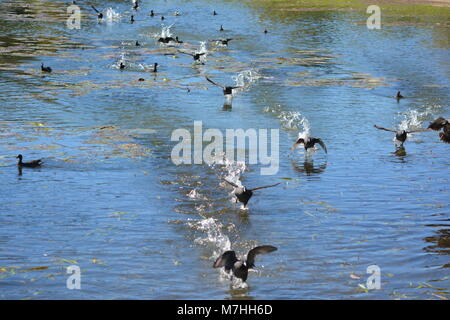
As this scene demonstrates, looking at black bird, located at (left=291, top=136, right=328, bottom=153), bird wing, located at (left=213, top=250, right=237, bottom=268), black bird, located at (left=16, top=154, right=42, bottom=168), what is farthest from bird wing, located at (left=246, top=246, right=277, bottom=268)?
black bird, located at (left=16, top=154, right=42, bottom=168)

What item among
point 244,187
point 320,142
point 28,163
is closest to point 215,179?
point 244,187

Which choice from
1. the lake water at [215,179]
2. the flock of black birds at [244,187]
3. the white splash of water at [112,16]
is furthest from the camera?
the white splash of water at [112,16]

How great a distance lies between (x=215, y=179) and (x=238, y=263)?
562cm

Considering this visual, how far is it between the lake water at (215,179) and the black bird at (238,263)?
0.70ft

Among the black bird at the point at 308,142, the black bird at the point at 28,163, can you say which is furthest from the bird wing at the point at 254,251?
the black bird at the point at 28,163

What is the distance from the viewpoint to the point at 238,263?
10234 mm

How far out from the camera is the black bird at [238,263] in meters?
10.2

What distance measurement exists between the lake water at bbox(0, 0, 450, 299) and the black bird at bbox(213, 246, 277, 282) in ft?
0.70

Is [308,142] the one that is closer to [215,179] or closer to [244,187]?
[215,179]

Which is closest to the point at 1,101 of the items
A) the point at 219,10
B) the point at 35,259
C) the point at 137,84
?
the point at 137,84

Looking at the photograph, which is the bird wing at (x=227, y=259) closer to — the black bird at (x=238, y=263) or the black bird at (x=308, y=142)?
the black bird at (x=238, y=263)

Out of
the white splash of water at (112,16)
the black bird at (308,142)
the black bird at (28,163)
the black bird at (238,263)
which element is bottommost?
the black bird at (28,163)

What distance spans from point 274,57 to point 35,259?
23.1 metres

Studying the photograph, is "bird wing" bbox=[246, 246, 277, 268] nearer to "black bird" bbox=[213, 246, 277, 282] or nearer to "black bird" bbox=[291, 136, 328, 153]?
"black bird" bbox=[213, 246, 277, 282]
